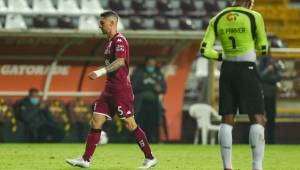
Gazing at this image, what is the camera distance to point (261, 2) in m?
26.2

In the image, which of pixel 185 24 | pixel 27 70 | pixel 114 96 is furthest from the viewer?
pixel 185 24

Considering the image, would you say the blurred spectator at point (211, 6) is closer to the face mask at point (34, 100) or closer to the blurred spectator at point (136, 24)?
the blurred spectator at point (136, 24)

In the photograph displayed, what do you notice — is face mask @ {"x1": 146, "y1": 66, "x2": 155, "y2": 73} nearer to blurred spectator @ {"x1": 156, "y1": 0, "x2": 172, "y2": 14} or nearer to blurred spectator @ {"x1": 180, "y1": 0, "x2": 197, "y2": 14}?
blurred spectator @ {"x1": 156, "y1": 0, "x2": 172, "y2": 14}

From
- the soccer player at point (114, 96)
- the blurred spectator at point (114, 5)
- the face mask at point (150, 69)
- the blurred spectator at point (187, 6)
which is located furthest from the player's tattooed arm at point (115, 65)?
the blurred spectator at point (187, 6)

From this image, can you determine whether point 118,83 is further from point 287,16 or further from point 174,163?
point 287,16


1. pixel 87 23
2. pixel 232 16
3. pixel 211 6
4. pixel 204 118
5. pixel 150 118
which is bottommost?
pixel 204 118

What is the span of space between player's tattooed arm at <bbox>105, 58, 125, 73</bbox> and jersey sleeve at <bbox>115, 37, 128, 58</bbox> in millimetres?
58

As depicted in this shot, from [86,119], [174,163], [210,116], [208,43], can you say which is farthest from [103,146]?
[208,43]

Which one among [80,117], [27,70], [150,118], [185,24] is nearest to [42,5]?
[27,70]

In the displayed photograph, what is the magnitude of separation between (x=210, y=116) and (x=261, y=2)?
6.42 m

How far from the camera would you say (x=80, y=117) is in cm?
2017

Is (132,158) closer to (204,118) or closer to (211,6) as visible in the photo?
(204,118)

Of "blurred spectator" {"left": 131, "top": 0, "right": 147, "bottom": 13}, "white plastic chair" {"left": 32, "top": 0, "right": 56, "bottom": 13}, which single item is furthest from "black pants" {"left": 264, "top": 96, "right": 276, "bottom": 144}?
"white plastic chair" {"left": 32, "top": 0, "right": 56, "bottom": 13}

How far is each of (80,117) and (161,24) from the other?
2683 millimetres
